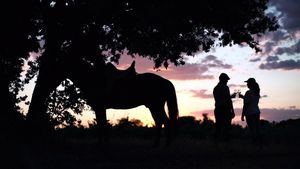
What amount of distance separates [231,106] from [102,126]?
4742 mm

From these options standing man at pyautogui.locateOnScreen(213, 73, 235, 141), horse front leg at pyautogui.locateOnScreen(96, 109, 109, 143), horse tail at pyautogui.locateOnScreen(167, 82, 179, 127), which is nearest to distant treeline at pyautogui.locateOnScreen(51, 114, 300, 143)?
horse tail at pyautogui.locateOnScreen(167, 82, 179, 127)

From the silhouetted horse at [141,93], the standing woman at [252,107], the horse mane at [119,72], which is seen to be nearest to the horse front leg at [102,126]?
the silhouetted horse at [141,93]

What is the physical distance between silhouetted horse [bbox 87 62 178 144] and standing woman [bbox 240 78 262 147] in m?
3.28

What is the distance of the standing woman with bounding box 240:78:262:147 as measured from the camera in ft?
53.4

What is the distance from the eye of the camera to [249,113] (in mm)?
16281

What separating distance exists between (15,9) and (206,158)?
730 cm

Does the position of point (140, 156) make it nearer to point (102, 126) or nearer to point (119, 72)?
point (102, 126)

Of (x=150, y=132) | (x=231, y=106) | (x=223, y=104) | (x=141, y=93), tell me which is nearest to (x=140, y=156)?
(x=223, y=104)

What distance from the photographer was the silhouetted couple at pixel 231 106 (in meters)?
16.3

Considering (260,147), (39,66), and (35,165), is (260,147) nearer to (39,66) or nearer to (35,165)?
(35,165)

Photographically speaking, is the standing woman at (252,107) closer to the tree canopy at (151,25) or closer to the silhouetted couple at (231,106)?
the silhouetted couple at (231,106)

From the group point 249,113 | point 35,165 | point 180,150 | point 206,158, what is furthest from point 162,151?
point 35,165

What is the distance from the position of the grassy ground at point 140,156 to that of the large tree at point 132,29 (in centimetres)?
251

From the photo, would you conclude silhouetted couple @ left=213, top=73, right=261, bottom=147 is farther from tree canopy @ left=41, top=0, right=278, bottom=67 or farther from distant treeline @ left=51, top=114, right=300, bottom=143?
distant treeline @ left=51, top=114, right=300, bottom=143
